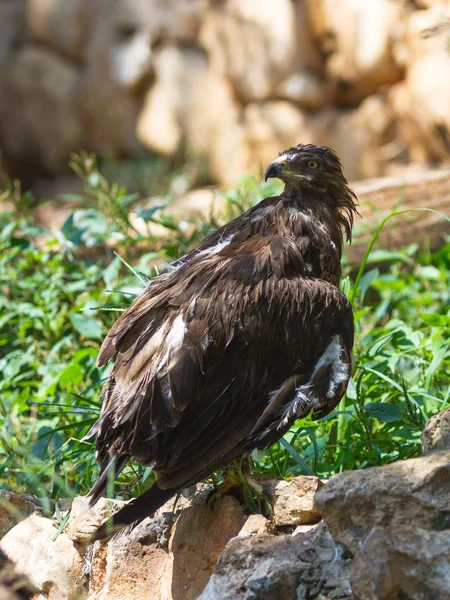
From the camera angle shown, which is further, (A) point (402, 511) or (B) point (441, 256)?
(B) point (441, 256)

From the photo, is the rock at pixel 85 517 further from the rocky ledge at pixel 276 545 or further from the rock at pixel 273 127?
the rock at pixel 273 127

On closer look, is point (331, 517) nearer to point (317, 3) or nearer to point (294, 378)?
point (294, 378)

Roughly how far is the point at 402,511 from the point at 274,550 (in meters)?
0.41

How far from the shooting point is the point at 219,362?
2984 mm

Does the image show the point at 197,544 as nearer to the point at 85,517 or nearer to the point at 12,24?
the point at 85,517

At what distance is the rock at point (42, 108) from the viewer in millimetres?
11695

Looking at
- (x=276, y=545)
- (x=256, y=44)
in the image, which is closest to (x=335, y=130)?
(x=256, y=44)

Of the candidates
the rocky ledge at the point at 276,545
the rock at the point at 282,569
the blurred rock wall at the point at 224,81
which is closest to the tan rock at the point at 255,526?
the rocky ledge at the point at 276,545

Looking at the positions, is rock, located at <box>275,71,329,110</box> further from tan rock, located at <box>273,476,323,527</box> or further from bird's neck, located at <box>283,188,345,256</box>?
tan rock, located at <box>273,476,323,527</box>

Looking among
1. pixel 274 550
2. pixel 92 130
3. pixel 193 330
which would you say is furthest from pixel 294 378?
pixel 92 130

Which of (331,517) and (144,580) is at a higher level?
(331,517)

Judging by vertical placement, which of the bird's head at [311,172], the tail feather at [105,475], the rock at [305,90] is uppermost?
the bird's head at [311,172]

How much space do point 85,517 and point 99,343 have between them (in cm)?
177

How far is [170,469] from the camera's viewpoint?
283 cm
